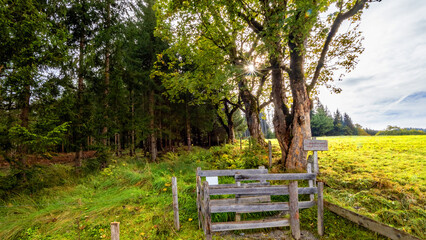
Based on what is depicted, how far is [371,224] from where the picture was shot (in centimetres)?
392

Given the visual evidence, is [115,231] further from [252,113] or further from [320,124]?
[320,124]

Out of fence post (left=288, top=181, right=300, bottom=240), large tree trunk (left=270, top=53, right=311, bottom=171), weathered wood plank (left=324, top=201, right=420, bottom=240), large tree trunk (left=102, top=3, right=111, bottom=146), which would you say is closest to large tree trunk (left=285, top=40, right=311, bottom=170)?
large tree trunk (left=270, top=53, right=311, bottom=171)

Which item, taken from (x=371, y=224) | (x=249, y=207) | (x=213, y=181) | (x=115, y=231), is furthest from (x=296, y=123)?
(x=115, y=231)

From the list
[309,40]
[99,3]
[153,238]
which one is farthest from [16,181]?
[309,40]

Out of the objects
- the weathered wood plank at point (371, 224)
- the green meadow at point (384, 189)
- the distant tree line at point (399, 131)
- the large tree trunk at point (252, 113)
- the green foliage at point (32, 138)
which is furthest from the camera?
the distant tree line at point (399, 131)

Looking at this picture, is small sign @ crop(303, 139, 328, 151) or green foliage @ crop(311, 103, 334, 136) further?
green foliage @ crop(311, 103, 334, 136)

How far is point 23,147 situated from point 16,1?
4.98 meters

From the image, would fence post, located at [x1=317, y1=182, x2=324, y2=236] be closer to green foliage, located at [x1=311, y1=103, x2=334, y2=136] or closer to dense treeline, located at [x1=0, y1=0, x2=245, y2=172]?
dense treeline, located at [x1=0, y1=0, x2=245, y2=172]

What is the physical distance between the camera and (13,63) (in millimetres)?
5773

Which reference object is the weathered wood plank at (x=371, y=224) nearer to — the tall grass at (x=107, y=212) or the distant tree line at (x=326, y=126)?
the tall grass at (x=107, y=212)

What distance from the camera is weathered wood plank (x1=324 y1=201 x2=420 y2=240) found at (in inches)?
129

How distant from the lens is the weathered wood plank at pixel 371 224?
3.27 meters

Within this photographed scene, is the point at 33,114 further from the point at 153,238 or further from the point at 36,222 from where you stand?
the point at 153,238

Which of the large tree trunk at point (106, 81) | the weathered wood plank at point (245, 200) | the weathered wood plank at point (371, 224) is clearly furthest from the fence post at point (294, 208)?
the large tree trunk at point (106, 81)
